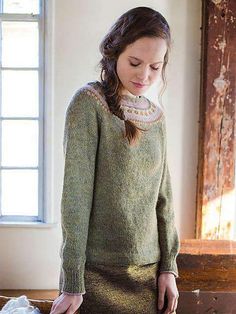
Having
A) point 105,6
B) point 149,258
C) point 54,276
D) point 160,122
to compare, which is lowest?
point 54,276

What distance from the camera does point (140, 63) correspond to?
1070 mm

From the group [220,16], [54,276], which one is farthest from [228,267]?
[220,16]

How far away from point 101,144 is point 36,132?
80.0 inches

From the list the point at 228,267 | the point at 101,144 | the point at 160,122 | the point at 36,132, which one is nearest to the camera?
the point at 101,144

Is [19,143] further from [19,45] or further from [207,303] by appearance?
[207,303]

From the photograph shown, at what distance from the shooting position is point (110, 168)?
1069mm

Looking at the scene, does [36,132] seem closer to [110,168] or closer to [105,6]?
[105,6]

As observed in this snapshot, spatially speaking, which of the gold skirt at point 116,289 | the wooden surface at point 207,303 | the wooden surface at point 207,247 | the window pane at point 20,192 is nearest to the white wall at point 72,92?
the window pane at point 20,192

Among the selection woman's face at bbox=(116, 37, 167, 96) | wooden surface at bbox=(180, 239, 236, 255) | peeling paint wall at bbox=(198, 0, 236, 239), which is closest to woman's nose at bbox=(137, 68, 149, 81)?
woman's face at bbox=(116, 37, 167, 96)

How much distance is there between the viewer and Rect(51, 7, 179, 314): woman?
104 centimetres

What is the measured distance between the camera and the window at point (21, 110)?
293cm

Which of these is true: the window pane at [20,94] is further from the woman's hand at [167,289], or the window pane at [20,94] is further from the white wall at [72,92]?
the woman's hand at [167,289]

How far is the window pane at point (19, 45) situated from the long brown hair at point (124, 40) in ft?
6.46

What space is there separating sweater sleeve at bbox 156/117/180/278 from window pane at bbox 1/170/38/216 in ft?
6.42
